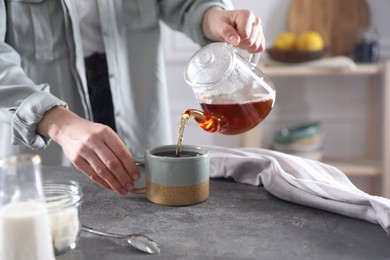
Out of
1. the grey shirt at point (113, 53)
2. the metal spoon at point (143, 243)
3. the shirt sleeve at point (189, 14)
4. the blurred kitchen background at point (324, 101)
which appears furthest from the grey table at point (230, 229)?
the blurred kitchen background at point (324, 101)

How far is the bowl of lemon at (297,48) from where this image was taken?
2.73 m

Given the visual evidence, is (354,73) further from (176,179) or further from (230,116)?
(176,179)

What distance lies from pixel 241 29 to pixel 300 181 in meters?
0.39

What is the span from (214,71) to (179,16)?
64cm

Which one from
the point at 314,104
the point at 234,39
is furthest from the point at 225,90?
the point at 314,104

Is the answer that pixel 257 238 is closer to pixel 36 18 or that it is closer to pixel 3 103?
pixel 3 103

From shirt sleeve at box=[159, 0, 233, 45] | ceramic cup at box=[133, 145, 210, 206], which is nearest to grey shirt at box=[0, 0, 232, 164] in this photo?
shirt sleeve at box=[159, 0, 233, 45]

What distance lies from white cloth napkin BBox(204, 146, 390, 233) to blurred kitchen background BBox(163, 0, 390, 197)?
→ 167 cm

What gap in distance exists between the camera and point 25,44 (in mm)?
1657

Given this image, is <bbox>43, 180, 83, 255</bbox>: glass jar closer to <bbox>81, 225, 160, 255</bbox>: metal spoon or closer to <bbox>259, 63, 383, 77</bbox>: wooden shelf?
<bbox>81, 225, 160, 255</bbox>: metal spoon

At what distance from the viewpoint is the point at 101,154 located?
1.17m

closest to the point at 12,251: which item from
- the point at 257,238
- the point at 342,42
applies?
the point at 257,238

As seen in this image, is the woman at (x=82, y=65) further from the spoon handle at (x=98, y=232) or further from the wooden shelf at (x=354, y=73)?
the wooden shelf at (x=354, y=73)

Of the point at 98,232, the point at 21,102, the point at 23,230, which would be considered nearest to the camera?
the point at 23,230
